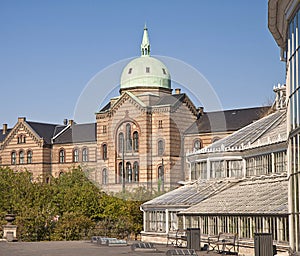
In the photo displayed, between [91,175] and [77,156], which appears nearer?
[91,175]

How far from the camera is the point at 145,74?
9844cm

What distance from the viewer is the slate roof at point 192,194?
41.7 meters

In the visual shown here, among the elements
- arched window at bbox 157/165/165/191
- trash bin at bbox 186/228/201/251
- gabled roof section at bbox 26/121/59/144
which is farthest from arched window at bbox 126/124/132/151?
trash bin at bbox 186/228/201/251

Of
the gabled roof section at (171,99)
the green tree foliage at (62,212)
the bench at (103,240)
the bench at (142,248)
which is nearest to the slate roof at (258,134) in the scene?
the bench at (142,248)

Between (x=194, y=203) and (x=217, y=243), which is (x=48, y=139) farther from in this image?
(x=217, y=243)

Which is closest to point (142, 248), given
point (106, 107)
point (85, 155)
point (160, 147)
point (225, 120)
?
point (160, 147)

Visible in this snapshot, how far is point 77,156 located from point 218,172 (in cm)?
6452

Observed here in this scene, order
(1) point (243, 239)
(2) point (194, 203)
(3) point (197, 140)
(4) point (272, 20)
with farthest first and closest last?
(3) point (197, 140), (2) point (194, 203), (1) point (243, 239), (4) point (272, 20)

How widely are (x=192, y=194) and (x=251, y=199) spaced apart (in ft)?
29.6

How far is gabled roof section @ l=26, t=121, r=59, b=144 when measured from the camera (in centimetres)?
10898

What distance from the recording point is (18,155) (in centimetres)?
10919

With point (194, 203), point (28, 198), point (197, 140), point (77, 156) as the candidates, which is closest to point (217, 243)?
point (194, 203)

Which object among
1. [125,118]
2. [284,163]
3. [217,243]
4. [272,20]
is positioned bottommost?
[217,243]

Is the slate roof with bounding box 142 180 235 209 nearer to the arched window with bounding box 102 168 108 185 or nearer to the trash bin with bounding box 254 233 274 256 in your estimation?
the trash bin with bounding box 254 233 274 256
